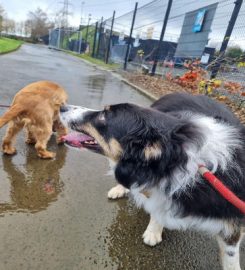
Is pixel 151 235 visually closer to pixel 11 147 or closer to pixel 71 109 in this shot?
pixel 71 109

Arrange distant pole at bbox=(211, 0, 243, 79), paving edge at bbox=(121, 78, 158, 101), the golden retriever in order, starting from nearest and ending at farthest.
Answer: the golden retriever
distant pole at bbox=(211, 0, 243, 79)
paving edge at bbox=(121, 78, 158, 101)

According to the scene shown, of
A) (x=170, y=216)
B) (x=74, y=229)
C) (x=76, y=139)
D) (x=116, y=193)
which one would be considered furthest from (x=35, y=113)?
(x=170, y=216)

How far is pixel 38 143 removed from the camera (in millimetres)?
3773

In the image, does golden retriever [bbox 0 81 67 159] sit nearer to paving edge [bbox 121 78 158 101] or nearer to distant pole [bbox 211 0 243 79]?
paving edge [bbox 121 78 158 101]

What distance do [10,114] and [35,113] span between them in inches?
12.0

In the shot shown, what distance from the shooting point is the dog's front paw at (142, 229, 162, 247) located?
8.62 feet

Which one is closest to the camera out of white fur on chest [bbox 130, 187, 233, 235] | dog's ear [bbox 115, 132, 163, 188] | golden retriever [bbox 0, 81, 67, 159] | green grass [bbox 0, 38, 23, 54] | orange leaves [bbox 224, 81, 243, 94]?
dog's ear [bbox 115, 132, 163, 188]

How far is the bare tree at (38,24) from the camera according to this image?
280 feet

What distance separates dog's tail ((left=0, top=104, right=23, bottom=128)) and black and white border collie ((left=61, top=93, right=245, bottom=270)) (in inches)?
55.2

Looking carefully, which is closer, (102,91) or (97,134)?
(97,134)

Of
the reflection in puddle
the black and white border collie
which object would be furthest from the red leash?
the reflection in puddle

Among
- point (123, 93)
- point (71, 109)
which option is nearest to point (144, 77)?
point (123, 93)

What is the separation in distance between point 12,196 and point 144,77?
37.6 ft

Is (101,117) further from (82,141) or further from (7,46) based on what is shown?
(7,46)
